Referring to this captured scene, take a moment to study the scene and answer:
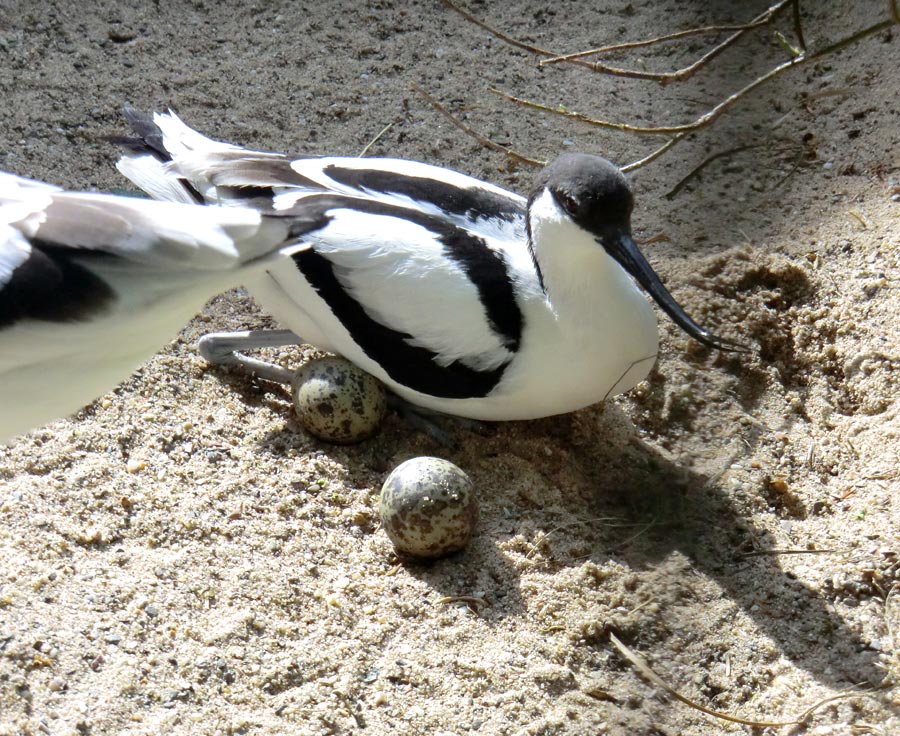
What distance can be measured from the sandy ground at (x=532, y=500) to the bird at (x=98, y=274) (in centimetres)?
79

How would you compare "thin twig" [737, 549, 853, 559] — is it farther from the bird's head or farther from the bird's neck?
the bird's neck

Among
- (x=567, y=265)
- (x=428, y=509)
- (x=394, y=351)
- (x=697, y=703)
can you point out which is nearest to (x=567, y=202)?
(x=567, y=265)

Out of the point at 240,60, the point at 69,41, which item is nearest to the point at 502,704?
the point at 240,60

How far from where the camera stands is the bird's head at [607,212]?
2.83 meters

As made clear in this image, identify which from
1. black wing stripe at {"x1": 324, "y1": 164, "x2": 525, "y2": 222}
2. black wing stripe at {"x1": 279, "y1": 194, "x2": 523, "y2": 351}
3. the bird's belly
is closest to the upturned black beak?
black wing stripe at {"x1": 279, "y1": 194, "x2": 523, "y2": 351}

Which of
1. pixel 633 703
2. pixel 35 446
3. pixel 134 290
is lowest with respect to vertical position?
pixel 633 703

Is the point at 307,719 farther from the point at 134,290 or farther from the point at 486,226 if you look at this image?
the point at 486,226

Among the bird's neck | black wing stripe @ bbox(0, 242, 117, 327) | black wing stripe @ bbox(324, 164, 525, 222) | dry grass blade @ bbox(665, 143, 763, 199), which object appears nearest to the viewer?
black wing stripe @ bbox(0, 242, 117, 327)

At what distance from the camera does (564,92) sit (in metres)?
4.34

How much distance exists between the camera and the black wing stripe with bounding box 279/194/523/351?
2.96 metres

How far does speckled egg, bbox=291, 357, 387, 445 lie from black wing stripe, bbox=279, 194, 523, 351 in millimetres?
407

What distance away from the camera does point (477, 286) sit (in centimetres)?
295

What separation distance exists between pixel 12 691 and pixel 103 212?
1.12 m

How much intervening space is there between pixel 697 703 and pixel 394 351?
4.01 feet
